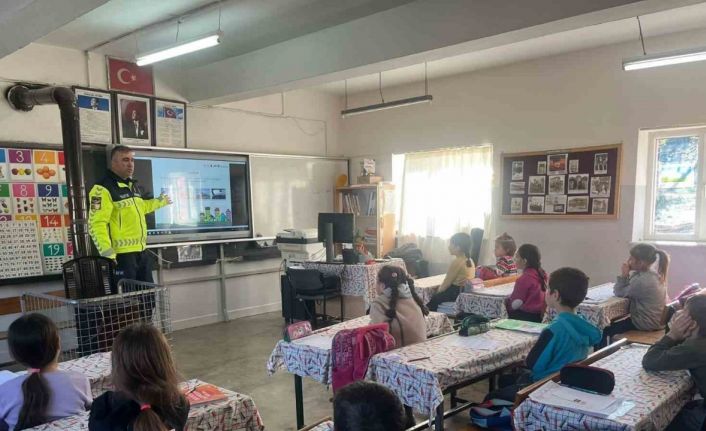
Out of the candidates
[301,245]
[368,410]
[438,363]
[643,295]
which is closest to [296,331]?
[438,363]

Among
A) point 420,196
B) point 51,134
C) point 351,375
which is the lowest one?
point 351,375

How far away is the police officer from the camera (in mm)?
3949

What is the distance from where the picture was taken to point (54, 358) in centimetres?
187

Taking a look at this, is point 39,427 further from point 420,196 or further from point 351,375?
point 420,196

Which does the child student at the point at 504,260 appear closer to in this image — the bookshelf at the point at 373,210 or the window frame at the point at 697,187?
the window frame at the point at 697,187

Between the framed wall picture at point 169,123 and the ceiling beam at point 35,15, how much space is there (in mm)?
2110

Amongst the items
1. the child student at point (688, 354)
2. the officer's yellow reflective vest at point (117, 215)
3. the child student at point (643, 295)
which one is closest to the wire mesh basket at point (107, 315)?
the officer's yellow reflective vest at point (117, 215)

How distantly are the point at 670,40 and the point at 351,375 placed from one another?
184 inches

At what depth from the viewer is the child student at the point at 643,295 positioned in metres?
3.71

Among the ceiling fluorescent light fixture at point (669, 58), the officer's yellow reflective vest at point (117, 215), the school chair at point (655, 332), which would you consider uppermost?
the ceiling fluorescent light fixture at point (669, 58)

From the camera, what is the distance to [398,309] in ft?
9.22

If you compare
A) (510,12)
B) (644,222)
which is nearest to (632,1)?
(510,12)

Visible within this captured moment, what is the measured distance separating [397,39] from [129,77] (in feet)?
9.93

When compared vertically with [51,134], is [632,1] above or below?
above
